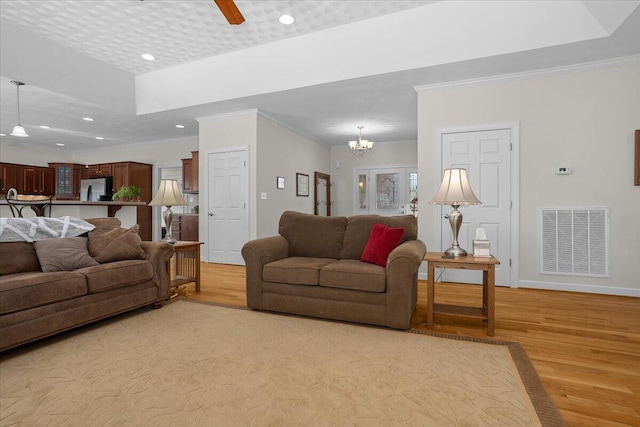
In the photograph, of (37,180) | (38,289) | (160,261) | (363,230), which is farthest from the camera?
(37,180)

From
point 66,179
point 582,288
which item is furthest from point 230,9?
point 66,179

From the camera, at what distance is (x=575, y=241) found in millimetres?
3740

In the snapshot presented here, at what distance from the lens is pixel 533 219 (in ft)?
12.8

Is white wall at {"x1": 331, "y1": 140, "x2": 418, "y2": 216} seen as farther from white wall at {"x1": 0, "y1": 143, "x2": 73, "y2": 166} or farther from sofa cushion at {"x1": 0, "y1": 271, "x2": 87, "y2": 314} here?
white wall at {"x1": 0, "y1": 143, "x2": 73, "y2": 166}

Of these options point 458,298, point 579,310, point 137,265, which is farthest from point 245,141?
point 579,310

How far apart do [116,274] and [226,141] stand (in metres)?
3.41

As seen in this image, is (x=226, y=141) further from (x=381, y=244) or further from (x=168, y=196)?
(x=381, y=244)

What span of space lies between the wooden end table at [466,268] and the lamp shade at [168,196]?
8.95 ft

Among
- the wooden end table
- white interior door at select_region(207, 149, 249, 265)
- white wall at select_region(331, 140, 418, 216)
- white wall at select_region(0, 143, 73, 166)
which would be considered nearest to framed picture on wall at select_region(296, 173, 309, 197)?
white wall at select_region(331, 140, 418, 216)

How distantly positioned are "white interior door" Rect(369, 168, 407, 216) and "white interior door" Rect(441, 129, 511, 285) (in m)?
3.72

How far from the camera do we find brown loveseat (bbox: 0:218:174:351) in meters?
2.08

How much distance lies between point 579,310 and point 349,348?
2378mm

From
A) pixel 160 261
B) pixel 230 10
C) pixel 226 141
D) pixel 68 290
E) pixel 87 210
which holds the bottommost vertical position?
pixel 68 290

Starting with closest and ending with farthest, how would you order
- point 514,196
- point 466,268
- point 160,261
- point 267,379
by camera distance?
point 267,379 < point 466,268 < point 160,261 < point 514,196
